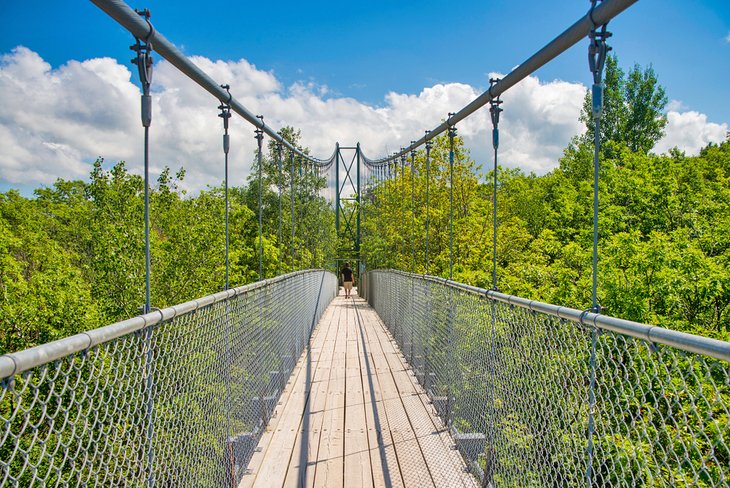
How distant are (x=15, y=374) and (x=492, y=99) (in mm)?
2783

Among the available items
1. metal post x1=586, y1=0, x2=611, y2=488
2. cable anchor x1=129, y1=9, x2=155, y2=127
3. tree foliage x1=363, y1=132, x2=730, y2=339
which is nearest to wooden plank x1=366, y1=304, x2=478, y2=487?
metal post x1=586, y1=0, x2=611, y2=488

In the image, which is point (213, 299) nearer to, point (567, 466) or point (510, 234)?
point (567, 466)

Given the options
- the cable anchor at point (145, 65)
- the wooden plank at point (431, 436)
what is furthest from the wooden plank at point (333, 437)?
the cable anchor at point (145, 65)

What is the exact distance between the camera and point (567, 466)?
6.36ft

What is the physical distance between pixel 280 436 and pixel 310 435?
0.60ft

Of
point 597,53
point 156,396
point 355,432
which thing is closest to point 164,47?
point 156,396

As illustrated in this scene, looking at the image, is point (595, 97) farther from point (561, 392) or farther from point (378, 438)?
point (378, 438)

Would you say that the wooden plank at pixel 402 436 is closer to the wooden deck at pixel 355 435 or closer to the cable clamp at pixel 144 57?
the wooden deck at pixel 355 435

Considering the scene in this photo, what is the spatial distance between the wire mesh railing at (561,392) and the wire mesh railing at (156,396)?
1.20m

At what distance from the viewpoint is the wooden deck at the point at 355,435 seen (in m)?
2.90

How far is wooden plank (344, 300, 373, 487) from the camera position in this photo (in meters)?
2.93

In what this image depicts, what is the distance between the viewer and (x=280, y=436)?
351cm

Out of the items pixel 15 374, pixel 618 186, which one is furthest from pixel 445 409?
pixel 618 186

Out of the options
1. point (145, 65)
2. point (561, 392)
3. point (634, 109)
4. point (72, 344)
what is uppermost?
point (634, 109)
